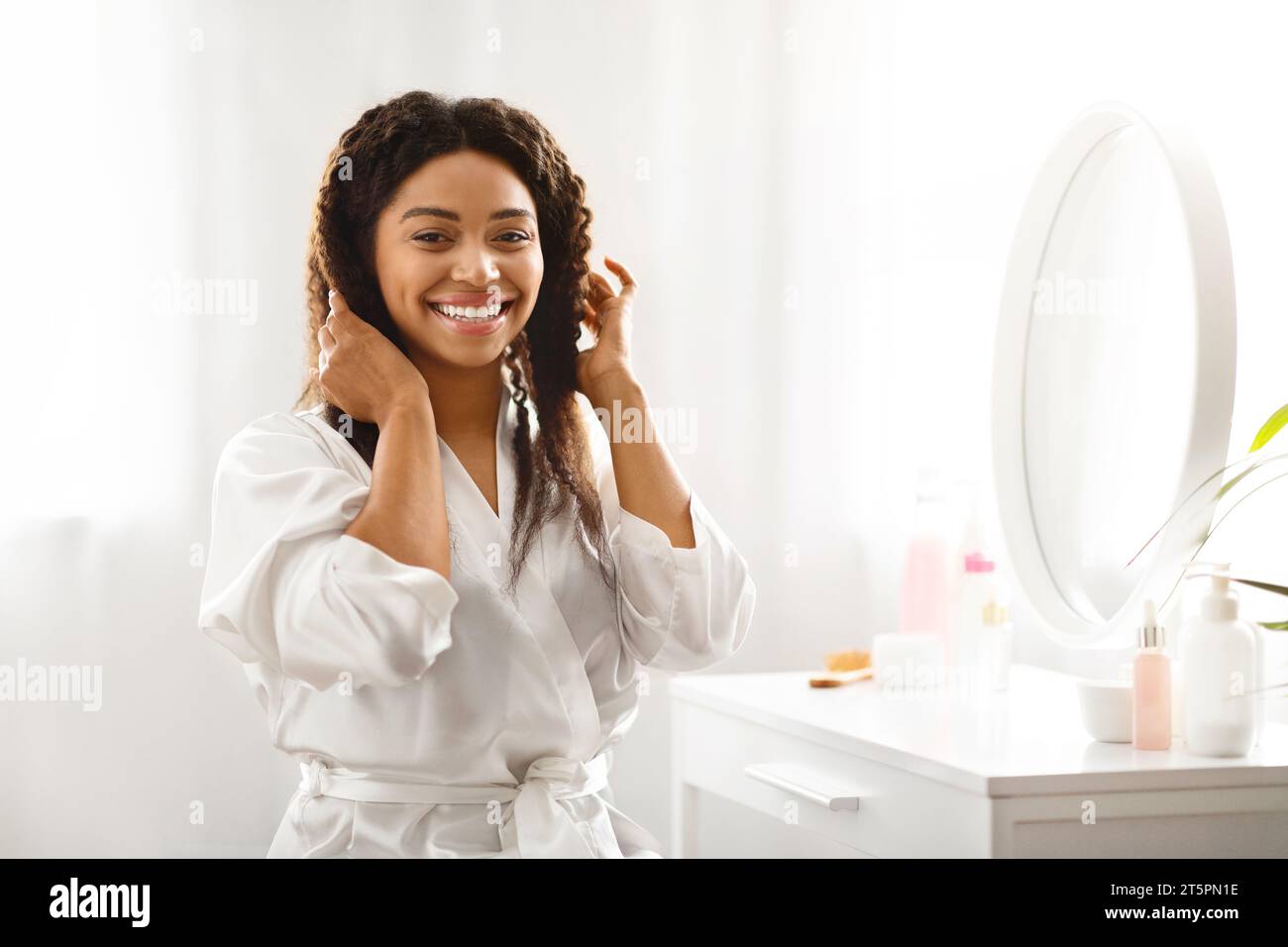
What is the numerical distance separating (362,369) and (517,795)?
1.07ft

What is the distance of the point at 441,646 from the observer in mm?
821

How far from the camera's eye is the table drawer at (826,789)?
0.97 meters

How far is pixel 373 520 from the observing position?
32.7 inches

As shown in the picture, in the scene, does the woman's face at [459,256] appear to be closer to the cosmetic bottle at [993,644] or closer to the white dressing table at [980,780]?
the white dressing table at [980,780]

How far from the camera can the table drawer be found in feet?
3.18

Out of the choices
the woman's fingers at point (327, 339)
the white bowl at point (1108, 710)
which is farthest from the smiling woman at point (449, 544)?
the white bowl at point (1108, 710)

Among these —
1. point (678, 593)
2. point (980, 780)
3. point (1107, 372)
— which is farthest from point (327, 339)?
point (1107, 372)

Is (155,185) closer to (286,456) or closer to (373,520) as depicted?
(286,456)

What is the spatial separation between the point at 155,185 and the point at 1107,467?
48.2 inches

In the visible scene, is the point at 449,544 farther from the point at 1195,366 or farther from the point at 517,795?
the point at 1195,366

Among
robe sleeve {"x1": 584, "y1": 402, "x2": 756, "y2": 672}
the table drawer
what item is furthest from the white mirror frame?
robe sleeve {"x1": 584, "y1": 402, "x2": 756, "y2": 672}

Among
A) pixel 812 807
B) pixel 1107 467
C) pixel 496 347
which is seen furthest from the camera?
pixel 1107 467

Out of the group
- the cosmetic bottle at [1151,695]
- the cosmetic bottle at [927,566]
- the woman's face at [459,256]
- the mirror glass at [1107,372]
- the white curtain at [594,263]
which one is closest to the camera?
the woman's face at [459,256]
